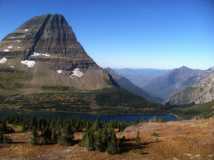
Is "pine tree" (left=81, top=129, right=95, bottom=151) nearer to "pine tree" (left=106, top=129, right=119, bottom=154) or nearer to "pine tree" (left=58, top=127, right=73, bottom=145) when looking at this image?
"pine tree" (left=106, top=129, right=119, bottom=154)

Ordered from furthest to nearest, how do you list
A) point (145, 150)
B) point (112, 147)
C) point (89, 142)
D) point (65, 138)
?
point (65, 138)
point (89, 142)
point (145, 150)
point (112, 147)

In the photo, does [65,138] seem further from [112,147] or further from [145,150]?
[145,150]

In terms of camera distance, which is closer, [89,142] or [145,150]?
[145,150]

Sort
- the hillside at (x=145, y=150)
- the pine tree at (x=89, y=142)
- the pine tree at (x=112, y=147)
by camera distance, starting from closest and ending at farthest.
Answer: the hillside at (x=145, y=150) < the pine tree at (x=112, y=147) < the pine tree at (x=89, y=142)

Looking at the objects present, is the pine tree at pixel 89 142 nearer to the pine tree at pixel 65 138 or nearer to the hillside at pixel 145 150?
the hillside at pixel 145 150

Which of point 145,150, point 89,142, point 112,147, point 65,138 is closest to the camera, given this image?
point 112,147

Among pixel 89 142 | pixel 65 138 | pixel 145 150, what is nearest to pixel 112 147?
pixel 89 142

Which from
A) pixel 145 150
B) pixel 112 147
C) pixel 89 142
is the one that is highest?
pixel 89 142

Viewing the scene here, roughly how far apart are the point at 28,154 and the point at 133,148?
45.3 feet

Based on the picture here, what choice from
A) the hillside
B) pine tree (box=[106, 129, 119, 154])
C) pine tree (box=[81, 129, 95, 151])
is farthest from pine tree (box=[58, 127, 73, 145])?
pine tree (box=[106, 129, 119, 154])

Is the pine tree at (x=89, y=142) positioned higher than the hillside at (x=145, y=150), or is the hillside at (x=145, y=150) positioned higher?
the pine tree at (x=89, y=142)

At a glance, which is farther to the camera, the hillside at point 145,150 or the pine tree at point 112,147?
the pine tree at point 112,147

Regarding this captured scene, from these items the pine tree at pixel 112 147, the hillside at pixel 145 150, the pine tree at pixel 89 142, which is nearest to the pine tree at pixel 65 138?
the hillside at pixel 145 150

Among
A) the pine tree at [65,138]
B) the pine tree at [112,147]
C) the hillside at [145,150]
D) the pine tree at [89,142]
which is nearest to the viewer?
the hillside at [145,150]
